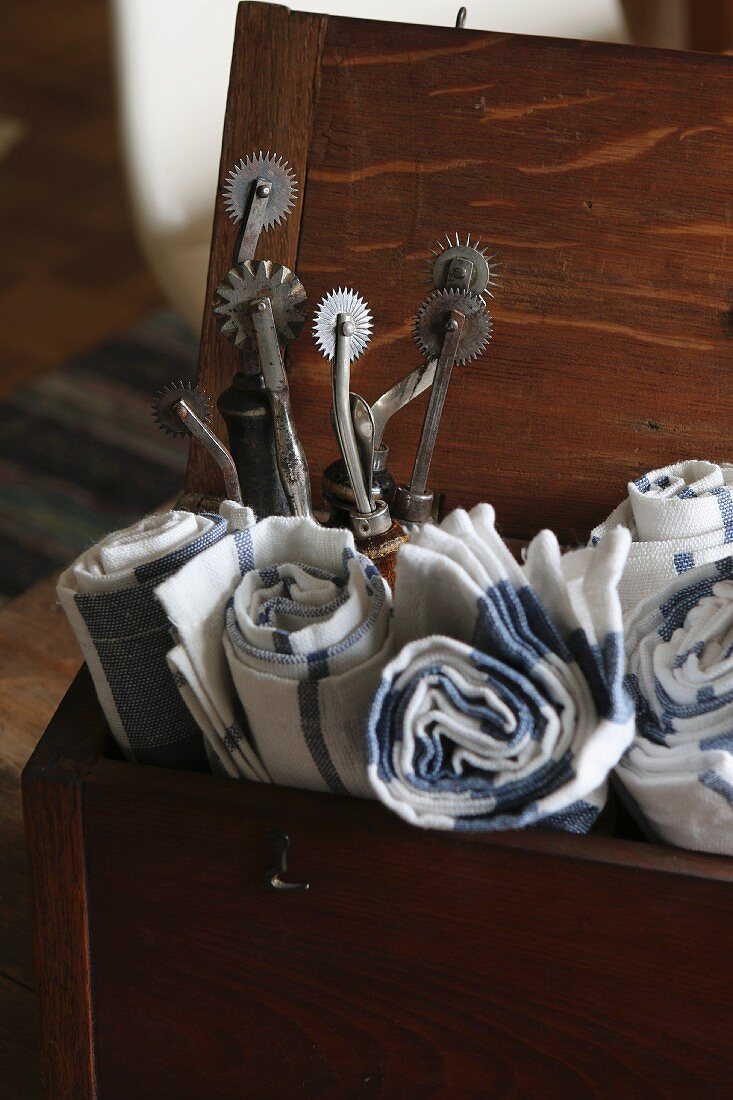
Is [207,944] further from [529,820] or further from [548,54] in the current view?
[548,54]

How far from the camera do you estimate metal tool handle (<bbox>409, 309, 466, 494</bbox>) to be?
47 centimetres

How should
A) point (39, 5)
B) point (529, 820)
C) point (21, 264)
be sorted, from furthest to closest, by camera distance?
point (39, 5) → point (21, 264) → point (529, 820)

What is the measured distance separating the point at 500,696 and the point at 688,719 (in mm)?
66

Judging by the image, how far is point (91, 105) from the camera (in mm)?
2424

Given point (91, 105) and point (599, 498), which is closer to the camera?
point (599, 498)

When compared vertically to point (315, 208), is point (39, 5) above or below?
above

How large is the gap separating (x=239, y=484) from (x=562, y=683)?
0.71ft

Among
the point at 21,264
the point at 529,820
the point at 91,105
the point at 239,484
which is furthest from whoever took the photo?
the point at 91,105

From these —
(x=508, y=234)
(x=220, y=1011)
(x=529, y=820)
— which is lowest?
(x=220, y=1011)

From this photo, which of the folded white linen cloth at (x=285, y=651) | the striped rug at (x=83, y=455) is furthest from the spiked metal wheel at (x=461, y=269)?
the striped rug at (x=83, y=455)

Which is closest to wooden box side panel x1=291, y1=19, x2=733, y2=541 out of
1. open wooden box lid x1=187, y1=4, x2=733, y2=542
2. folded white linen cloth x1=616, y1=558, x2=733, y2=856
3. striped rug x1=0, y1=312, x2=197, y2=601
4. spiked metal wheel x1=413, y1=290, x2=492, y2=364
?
open wooden box lid x1=187, y1=4, x2=733, y2=542

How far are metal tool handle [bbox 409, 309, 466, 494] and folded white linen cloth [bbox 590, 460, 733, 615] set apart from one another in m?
0.08

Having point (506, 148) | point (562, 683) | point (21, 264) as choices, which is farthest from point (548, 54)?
point (21, 264)

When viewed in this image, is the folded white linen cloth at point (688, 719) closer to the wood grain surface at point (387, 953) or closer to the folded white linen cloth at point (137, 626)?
the wood grain surface at point (387, 953)
